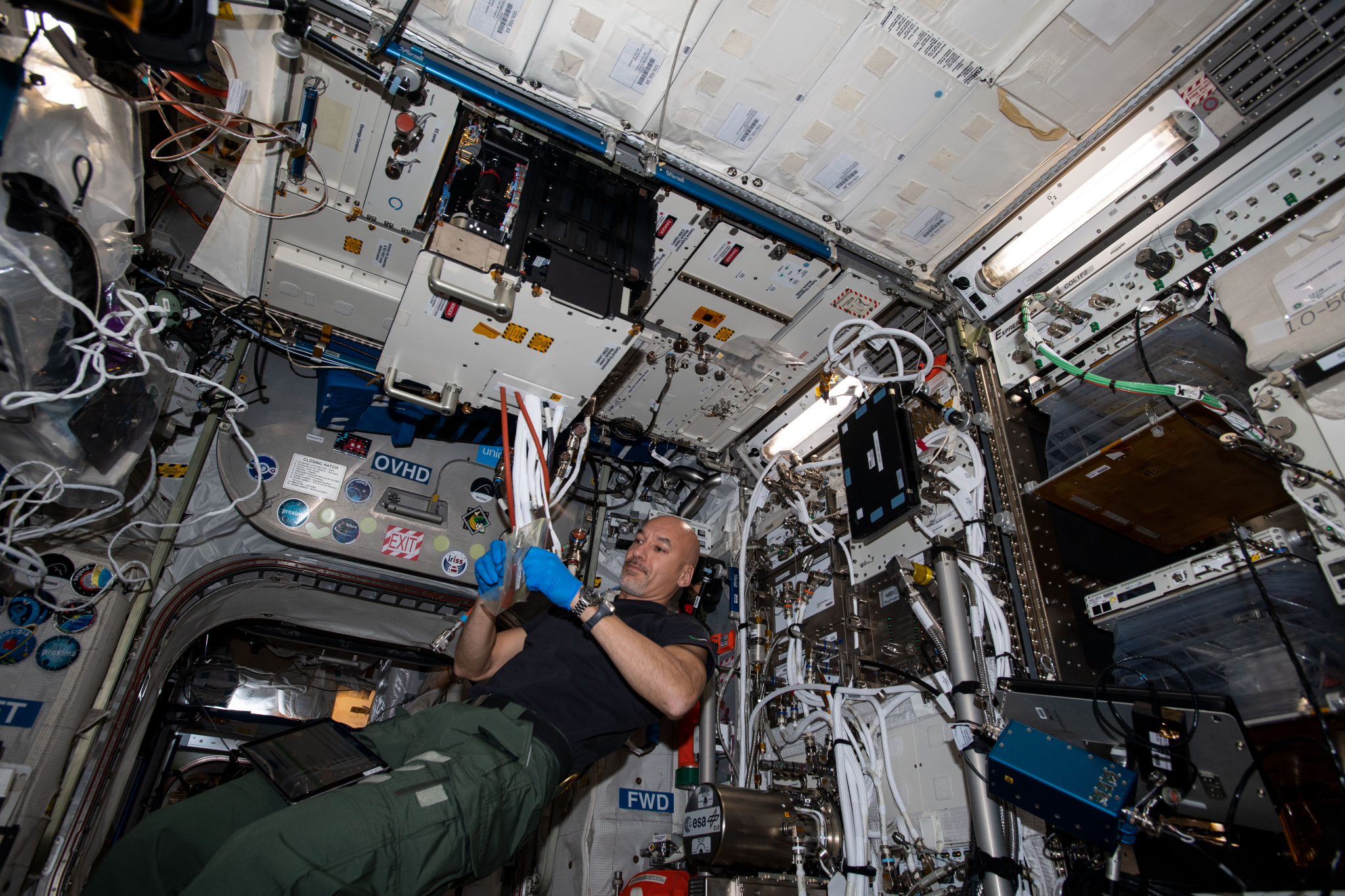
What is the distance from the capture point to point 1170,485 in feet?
8.49

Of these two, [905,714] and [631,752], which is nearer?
[905,714]

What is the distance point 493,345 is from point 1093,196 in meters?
2.83

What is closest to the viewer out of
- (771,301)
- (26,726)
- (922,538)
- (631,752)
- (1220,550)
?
(1220,550)

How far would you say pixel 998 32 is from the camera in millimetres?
2570

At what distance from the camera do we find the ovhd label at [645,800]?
13.5 feet

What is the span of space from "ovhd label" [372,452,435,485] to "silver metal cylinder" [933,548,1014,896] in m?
3.19

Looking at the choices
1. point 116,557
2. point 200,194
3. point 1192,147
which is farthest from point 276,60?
point 1192,147

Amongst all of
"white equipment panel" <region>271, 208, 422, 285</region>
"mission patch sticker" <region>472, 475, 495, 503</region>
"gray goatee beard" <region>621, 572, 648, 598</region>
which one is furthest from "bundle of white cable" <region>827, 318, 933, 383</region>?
"mission patch sticker" <region>472, 475, 495, 503</region>

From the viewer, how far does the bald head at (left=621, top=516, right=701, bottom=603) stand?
3.07 m

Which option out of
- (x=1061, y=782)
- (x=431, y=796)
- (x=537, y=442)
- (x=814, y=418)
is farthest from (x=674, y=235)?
(x=1061, y=782)

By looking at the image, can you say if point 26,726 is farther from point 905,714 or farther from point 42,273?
point 905,714

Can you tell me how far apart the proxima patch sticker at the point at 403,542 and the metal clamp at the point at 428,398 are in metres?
1.10

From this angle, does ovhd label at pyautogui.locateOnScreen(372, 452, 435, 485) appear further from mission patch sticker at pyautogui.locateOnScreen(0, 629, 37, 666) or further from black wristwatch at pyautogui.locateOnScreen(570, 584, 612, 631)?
black wristwatch at pyautogui.locateOnScreen(570, 584, 612, 631)

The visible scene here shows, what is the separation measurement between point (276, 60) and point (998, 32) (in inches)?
115
